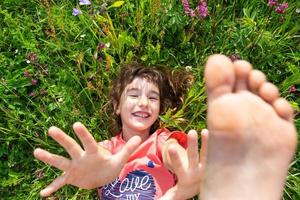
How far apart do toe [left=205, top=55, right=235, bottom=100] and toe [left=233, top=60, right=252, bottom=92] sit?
0.02m

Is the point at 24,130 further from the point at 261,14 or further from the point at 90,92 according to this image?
the point at 261,14

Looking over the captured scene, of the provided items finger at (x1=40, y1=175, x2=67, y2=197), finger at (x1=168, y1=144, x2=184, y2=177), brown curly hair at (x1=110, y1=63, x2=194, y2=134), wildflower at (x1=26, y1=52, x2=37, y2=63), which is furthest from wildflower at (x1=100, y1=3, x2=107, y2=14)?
finger at (x1=40, y1=175, x2=67, y2=197)

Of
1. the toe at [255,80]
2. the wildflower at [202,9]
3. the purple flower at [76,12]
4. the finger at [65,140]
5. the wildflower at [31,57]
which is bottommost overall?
the finger at [65,140]

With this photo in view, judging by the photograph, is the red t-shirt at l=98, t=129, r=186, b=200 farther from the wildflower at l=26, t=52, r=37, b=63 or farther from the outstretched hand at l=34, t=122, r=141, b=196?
the wildflower at l=26, t=52, r=37, b=63

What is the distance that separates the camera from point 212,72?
6.83 ft

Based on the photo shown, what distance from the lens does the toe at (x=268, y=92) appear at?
2078 mm

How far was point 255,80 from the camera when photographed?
6.85ft

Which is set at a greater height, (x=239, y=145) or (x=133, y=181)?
(x=239, y=145)

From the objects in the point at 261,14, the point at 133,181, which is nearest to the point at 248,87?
the point at 133,181

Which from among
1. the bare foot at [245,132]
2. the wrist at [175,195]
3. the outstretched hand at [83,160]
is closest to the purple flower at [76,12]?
the outstretched hand at [83,160]

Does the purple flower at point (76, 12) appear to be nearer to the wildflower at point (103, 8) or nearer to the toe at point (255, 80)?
the wildflower at point (103, 8)

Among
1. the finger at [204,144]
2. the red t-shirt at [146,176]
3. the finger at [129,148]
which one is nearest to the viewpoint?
the finger at [129,148]

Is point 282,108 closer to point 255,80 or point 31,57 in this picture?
point 255,80

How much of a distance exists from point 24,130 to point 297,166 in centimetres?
145
